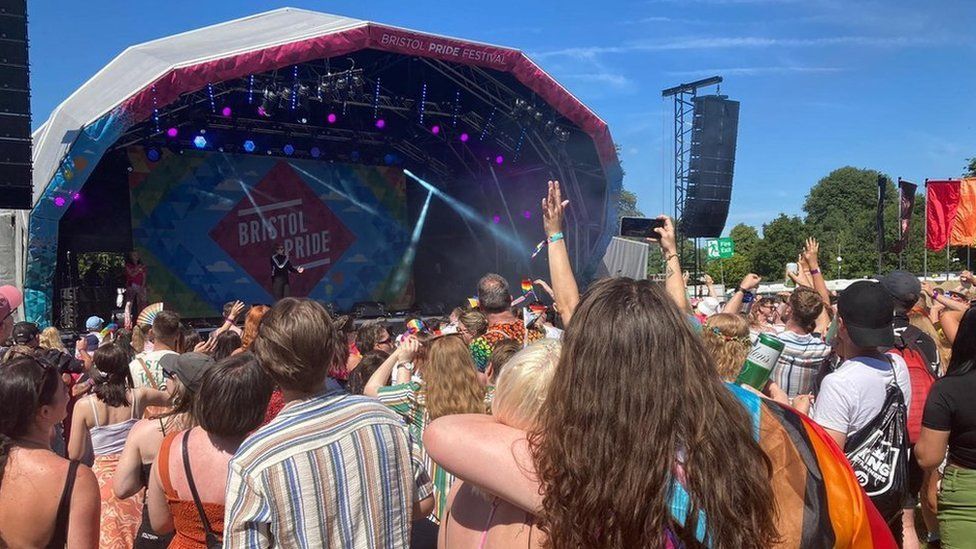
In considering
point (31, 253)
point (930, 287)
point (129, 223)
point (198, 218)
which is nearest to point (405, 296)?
point (198, 218)

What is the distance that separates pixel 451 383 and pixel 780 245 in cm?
4318

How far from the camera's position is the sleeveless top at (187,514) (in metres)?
2.19

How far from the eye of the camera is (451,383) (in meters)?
2.80

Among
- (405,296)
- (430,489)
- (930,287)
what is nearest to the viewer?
(430,489)

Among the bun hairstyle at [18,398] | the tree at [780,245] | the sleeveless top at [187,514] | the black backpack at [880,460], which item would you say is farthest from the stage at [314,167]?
the tree at [780,245]

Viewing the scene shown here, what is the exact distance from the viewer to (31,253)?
10641 mm

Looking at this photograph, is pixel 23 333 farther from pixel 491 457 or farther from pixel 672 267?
pixel 491 457

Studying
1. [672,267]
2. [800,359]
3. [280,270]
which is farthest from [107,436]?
[280,270]

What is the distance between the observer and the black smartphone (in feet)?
10.1

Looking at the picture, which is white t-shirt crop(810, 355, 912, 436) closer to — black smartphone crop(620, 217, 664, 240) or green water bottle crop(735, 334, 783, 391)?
green water bottle crop(735, 334, 783, 391)

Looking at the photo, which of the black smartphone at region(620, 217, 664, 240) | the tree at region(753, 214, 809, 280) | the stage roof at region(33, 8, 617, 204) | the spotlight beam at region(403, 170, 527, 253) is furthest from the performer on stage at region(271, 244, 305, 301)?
the tree at region(753, 214, 809, 280)

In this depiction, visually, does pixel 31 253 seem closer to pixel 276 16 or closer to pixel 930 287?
pixel 276 16

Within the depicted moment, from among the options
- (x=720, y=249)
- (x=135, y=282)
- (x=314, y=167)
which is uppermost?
(x=314, y=167)

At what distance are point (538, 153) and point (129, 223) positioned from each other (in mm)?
9026
